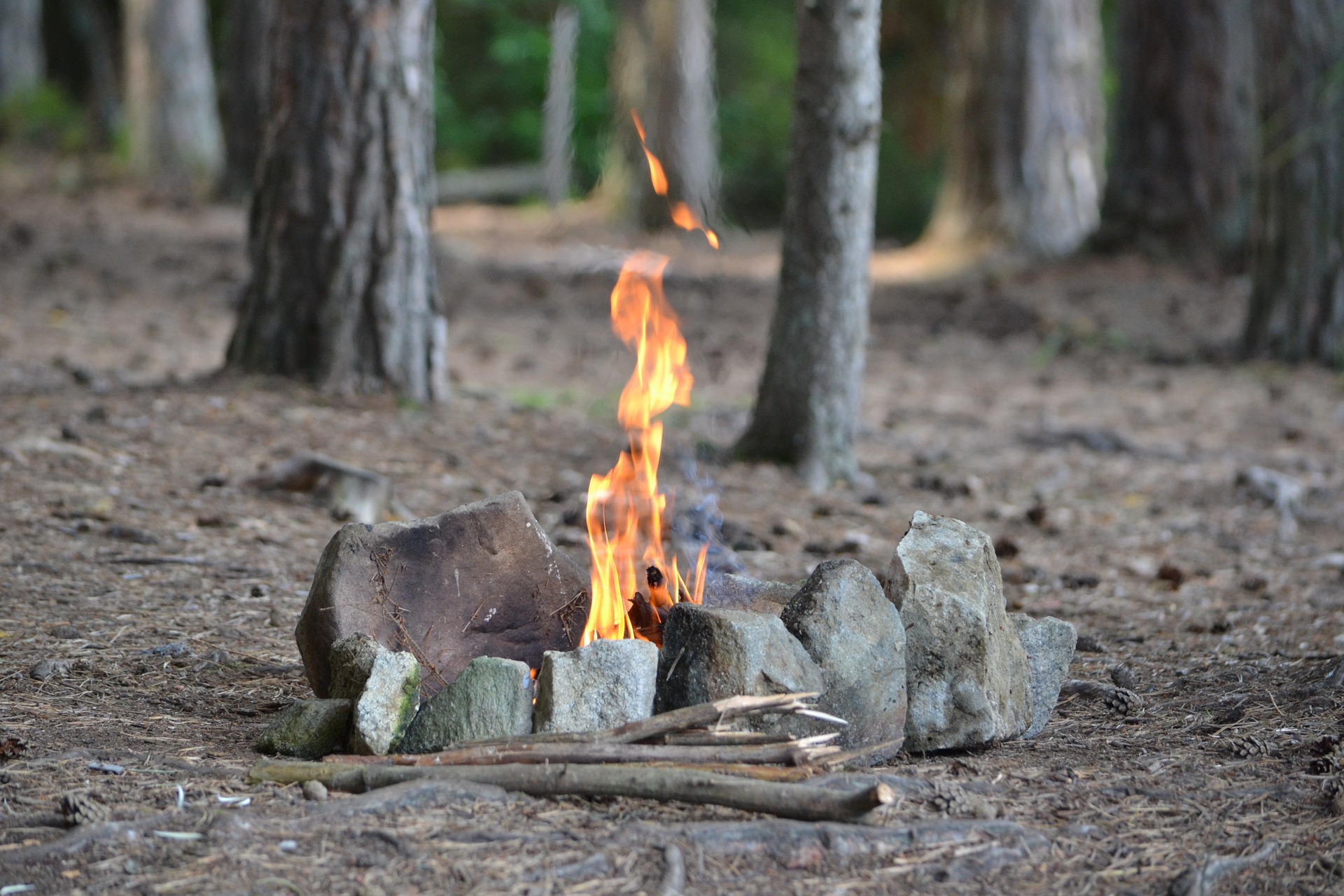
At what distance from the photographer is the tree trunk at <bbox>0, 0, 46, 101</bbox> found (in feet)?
59.9

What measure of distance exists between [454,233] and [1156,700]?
42.2ft

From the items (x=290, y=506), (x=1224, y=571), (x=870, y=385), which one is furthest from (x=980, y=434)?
(x=290, y=506)

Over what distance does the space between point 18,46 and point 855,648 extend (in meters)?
19.1

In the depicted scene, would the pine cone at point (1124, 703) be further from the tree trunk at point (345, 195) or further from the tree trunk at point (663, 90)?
the tree trunk at point (663, 90)

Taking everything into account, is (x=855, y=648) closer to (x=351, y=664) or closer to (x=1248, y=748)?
(x=1248, y=748)

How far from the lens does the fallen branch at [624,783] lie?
8.52ft

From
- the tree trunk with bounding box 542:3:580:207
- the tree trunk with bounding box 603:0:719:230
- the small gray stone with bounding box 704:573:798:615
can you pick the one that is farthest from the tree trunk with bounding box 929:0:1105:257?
the small gray stone with bounding box 704:573:798:615

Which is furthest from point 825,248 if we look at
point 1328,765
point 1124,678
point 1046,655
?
point 1328,765

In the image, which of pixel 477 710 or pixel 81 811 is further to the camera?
pixel 477 710

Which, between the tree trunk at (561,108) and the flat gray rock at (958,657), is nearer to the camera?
the flat gray rock at (958,657)

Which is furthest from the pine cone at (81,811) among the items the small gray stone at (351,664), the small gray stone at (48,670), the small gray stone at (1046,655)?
the small gray stone at (1046,655)

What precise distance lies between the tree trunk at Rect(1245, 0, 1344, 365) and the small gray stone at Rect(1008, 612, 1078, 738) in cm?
653

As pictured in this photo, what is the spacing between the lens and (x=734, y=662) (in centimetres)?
292

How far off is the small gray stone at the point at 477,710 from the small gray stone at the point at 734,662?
0.34m
